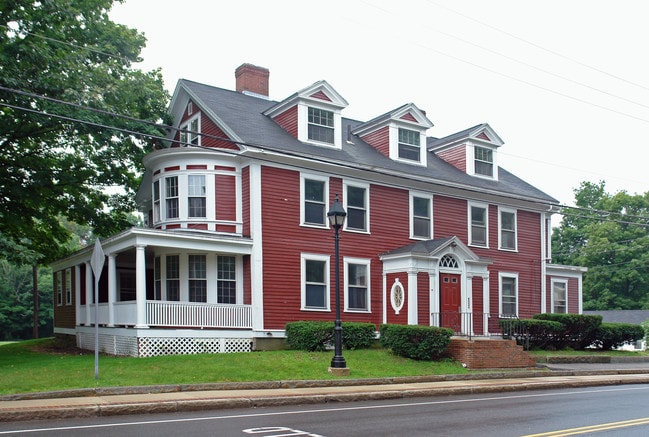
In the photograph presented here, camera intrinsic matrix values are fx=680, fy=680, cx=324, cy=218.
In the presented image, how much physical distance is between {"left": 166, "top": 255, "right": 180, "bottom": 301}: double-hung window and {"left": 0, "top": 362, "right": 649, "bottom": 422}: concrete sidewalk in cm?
867

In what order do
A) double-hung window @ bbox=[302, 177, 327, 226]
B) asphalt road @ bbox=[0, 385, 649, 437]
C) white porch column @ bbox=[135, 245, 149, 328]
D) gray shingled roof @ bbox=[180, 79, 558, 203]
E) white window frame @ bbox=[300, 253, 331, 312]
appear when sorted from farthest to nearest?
double-hung window @ bbox=[302, 177, 327, 226]
gray shingled roof @ bbox=[180, 79, 558, 203]
white window frame @ bbox=[300, 253, 331, 312]
white porch column @ bbox=[135, 245, 149, 328]
asphalt road @ bbox=[0, 385, 649, 437]

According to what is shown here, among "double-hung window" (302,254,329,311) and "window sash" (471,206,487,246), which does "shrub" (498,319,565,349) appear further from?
"double-hung window" (302,254,329,311)

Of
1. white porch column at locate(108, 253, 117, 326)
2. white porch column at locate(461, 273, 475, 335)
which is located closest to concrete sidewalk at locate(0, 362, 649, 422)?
white porch column at locate(461, 273, 475, 335)

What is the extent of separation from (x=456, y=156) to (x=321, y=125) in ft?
27.5

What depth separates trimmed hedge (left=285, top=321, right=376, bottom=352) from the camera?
2202 cm

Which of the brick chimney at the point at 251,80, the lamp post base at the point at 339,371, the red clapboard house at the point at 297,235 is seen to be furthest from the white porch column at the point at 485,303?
the brick chimney at the point at 251,80

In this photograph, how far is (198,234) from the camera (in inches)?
883

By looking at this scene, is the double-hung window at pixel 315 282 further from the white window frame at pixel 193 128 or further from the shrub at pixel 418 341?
the white window frame at pixel 193 128

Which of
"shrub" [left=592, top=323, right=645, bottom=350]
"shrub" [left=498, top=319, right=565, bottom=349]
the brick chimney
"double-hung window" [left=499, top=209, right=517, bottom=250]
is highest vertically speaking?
the brick chimney

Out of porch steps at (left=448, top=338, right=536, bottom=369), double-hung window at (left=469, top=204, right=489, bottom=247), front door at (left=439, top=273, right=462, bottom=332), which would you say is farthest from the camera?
double-hung window at (left=469, top=204, right=489, bottom=247)

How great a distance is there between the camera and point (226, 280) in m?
23.6

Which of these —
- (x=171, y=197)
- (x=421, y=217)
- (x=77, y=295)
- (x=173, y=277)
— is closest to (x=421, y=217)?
(x=421, y=217)

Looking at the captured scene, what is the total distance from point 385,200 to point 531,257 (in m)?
9.34

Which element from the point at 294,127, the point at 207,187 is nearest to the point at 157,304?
the point at 207,187
